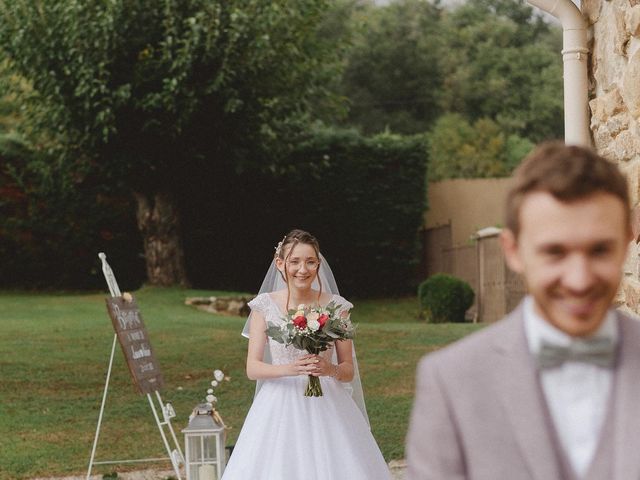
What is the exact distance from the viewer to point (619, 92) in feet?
15.7

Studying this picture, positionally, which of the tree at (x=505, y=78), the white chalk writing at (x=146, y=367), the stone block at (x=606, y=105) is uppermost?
the tree at (x=505, y=78)

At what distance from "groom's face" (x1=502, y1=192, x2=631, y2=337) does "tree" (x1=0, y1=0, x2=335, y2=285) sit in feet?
46.3

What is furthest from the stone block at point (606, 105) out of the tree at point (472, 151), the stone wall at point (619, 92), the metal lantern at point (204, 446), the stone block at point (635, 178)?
the tree at point (472, 151)

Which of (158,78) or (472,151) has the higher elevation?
(158,78)

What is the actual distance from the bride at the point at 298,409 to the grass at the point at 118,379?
2454 millimetres

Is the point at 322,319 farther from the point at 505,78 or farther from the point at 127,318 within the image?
the point at 505,78

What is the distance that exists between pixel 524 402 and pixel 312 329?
3585 mm

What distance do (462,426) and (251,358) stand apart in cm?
375

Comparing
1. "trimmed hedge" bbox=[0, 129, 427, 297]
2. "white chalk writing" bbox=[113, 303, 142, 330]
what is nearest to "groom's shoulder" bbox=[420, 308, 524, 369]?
"white chalk writing" bbox=[113, 303, 142, 330]

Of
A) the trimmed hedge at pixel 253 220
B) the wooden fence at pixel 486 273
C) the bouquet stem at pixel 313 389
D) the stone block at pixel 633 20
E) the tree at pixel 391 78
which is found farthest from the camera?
the tree at pixel 391 78

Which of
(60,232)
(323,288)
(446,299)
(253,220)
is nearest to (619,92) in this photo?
(323,288)

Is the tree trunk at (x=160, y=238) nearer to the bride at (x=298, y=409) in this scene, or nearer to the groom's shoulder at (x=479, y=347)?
the bride at (x=298, y=409)

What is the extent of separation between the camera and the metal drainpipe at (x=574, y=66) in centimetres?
517

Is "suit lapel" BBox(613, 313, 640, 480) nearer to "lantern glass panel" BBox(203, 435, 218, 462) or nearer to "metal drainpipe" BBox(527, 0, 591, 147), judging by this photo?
"metal drainpipe" BBox(527, 0, 591, 147)
